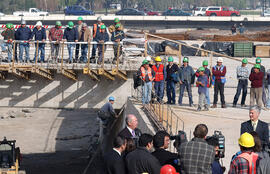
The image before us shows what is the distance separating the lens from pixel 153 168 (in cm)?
906

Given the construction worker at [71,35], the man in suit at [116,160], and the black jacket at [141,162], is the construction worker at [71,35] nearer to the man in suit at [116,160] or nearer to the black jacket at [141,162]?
the man in suit at [116,160]

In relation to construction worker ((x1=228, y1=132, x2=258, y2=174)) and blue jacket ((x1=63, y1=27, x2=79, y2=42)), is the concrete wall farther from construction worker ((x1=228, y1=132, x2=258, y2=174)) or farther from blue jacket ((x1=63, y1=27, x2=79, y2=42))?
construction worker ((x1=228, y1=132, x2=258, y2=174))

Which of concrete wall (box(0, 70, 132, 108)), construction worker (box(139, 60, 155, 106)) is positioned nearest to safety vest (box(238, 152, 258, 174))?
construction worker (box(139, 60, 155, 106))

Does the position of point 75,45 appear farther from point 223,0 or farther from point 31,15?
point 223,0

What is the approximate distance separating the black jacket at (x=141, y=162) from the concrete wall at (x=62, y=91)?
50.8 feet

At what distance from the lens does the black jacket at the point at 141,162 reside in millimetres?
9086

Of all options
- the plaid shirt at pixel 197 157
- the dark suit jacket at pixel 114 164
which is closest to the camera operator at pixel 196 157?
the plaid shirt at pixel 197 157

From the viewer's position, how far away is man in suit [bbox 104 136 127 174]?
9340 millimetres

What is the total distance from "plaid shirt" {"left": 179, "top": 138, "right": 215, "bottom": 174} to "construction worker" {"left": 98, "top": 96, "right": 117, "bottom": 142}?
10459 millimetres

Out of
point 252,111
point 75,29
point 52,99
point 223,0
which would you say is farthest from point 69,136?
point 223,0

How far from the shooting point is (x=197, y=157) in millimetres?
9281

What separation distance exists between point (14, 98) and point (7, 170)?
918 centimetres

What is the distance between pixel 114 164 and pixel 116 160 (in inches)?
2.5

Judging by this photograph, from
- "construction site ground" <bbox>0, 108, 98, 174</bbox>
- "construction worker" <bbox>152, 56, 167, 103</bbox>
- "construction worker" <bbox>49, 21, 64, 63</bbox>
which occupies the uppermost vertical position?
"construction worker" <bbox>49, 21, 64, 63</bbox>
